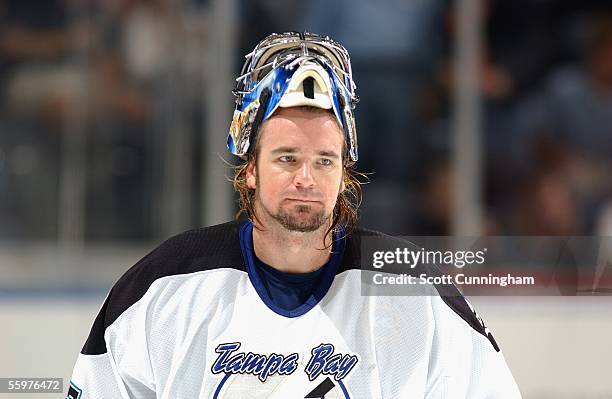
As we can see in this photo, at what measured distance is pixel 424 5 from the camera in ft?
11.1

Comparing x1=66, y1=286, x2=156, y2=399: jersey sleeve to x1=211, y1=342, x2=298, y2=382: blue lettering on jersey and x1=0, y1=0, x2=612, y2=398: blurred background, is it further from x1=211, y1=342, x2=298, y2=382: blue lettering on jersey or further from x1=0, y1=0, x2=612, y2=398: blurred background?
x1=0, y1=0, x2=612, y2=398: blurred background

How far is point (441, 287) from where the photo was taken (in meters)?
1.55

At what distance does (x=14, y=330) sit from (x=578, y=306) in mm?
1483

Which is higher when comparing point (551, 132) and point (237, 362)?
point (551, 132)

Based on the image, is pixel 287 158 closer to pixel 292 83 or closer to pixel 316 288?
pixel 292 83

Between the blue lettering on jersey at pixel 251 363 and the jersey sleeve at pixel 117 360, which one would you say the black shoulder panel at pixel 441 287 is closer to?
the blue lettering on jersey at pixel 251 363

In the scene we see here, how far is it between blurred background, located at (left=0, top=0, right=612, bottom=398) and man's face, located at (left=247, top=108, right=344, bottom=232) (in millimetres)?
1715

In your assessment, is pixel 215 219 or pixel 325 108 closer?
pixel 325 108

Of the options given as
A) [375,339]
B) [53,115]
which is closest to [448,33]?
[53,115]

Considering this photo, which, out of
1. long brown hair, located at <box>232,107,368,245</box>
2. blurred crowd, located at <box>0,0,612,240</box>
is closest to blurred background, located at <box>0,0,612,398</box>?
blurred crowd, located at <box>0,0,612,240</box>

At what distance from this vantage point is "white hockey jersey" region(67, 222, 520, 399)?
1.49 m

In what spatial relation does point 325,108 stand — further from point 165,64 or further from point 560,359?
point 165,64

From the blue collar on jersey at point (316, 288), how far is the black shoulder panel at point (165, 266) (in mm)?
15

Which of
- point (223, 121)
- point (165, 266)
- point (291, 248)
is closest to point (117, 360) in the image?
point (165, 266)
